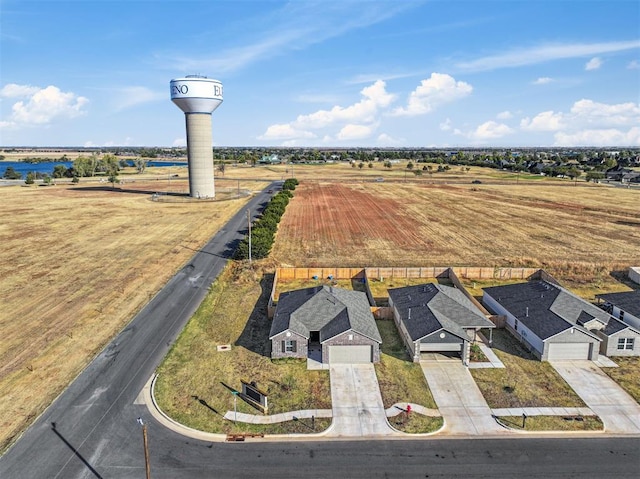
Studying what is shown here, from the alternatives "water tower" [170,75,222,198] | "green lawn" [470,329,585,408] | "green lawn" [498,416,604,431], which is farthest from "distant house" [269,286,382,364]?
"water tower" [170,75,222,198]

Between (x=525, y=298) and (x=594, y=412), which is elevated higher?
(x=525, y=298)

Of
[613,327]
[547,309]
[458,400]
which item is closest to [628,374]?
[613,327]

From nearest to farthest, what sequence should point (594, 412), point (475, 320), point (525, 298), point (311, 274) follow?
point (594, 412), point (475, 320), point (525, 298), point (311, 274)

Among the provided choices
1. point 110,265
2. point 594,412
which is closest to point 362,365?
point 594,412

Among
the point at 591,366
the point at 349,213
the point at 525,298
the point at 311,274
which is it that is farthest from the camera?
the point at 349,213

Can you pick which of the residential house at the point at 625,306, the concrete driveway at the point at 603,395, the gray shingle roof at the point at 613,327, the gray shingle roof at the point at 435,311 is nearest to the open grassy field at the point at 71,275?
the gray shingle roof at the point at 435,311

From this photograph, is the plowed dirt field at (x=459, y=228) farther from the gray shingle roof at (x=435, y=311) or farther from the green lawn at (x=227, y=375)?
the green lawn at (x=227, y=375)

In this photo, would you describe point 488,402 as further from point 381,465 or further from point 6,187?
point 6,187
